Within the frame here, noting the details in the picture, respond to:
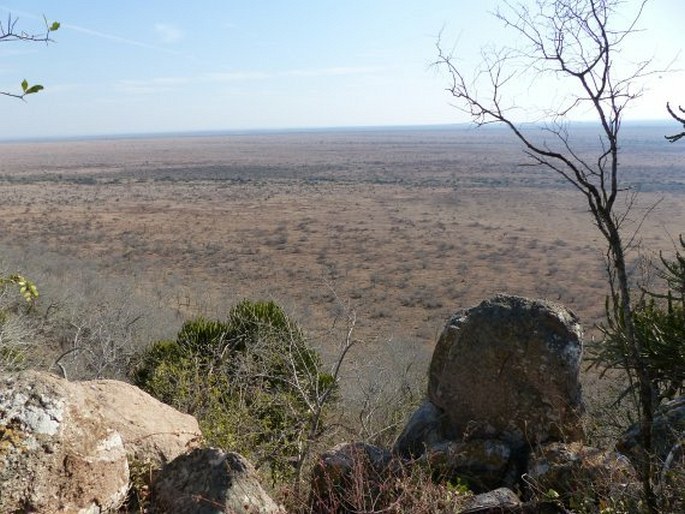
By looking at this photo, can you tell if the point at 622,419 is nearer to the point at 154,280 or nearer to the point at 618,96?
the point at 618,96

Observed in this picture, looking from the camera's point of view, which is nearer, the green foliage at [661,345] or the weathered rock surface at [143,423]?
the weathered rock surface at [143,423]

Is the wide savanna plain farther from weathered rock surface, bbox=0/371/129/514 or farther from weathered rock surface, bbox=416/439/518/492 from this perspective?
weathered rock surface, bbox=0/371/129/514

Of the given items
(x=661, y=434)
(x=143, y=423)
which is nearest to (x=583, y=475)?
(x=661, y=434)

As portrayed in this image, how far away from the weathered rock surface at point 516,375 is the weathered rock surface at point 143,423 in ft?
8.64

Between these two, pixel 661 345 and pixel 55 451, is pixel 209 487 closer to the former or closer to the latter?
pixel 55 451

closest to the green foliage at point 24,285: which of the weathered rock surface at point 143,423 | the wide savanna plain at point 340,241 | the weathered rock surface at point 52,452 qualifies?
the weathered rock surface at point 52,452

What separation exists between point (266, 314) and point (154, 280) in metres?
16.3

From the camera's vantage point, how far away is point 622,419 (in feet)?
31.1

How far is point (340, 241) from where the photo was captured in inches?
1526

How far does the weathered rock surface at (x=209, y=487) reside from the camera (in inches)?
166

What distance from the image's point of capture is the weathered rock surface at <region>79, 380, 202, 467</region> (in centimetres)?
491

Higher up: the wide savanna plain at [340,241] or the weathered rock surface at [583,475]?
the weathered rock surface at [583,475]

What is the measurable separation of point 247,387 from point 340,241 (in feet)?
98.0

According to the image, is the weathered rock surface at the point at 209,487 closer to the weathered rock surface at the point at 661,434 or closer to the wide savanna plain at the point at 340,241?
the weathered rock surface at the point at 661,434
